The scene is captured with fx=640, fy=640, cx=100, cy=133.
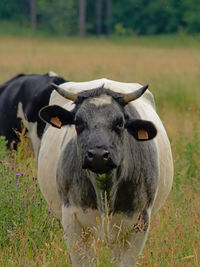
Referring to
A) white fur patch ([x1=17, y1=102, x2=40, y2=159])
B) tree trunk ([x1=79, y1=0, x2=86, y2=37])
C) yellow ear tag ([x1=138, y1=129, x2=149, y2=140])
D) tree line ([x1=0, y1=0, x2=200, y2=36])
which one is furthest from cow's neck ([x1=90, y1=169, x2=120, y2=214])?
tree trunk ([x1=79, y1=0, x2=86, y2=37])

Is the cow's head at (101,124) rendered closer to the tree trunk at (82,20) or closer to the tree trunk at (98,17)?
the tree trunk at (82,20)

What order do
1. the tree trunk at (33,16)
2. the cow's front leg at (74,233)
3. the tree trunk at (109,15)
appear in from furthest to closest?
the tree trunk at (33,16), the tree trunk at (109,15), the cow's front leg at (74,233)

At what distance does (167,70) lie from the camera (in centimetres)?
1859

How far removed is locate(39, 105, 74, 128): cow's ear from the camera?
435 centimetres

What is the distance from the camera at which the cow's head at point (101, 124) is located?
3.89m

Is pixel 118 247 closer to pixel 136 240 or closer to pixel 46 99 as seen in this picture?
pixel 136 240

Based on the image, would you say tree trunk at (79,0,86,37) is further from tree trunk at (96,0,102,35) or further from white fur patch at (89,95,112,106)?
white fur patch at (89,95,112,106)

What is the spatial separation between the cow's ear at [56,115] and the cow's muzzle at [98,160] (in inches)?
22.9

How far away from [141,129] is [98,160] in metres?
0.60

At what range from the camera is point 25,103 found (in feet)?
27.0

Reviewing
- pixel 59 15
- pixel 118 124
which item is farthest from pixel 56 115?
pixel 59 15

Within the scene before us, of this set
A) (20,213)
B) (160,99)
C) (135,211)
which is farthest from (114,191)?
(160,99)

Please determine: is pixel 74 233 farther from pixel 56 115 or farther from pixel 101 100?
pixel 101 100

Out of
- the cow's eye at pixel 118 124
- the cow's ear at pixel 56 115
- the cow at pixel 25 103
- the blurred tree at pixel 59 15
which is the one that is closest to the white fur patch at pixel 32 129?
the cow at pixel 25 103
